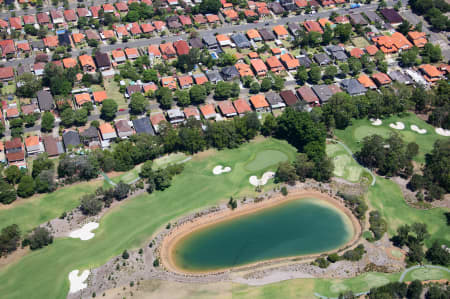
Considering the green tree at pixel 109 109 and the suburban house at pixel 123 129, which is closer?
the suburban house at pixel 123 129

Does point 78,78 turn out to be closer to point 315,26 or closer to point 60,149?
point 60,149

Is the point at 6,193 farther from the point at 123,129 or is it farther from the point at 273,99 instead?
the point at 273,99

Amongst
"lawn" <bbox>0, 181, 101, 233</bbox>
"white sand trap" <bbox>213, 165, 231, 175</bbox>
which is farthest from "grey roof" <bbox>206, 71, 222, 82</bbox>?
"lawn" <bbox>0, 181, 101, 233</bbox>

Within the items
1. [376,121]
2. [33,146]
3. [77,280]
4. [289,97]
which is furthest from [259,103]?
[77,280]

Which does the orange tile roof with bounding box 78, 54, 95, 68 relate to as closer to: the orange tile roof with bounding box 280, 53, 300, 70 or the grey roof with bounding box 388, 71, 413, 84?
the orange tile roof with bounding box 280, 53, 300, 70

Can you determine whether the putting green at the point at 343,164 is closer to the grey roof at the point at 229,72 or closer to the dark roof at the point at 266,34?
the grey roof at the point at 229,72

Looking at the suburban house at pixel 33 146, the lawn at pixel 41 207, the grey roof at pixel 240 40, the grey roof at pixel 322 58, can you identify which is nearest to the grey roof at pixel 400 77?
the grey roof at pixel 322 58

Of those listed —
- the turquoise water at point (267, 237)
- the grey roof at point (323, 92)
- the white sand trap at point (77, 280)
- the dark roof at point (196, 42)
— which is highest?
the dark roof at point (196, 42)
